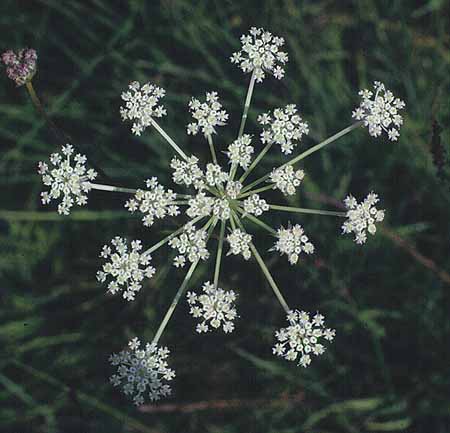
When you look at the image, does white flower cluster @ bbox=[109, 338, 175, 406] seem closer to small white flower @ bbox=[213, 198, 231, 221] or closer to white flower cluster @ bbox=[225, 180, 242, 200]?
small white flower @ bbox=[213, 198, 231, 221]

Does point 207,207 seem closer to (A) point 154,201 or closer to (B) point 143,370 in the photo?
(A) point 154,201

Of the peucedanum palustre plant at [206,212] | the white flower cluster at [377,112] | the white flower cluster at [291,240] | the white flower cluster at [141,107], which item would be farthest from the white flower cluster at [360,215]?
the white flower cluster at [141,107]

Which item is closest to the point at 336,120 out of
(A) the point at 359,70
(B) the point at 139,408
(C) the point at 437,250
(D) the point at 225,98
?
(A) the point at 359,70

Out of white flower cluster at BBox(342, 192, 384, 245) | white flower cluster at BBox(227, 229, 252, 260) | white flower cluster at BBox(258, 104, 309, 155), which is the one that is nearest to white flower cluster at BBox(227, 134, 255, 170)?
white flower cluster at BBox(258, 104, 309, 155)

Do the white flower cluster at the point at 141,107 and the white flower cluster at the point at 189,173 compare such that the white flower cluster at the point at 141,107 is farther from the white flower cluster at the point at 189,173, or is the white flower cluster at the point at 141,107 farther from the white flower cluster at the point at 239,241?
the white flower cluster at the point at 239,241

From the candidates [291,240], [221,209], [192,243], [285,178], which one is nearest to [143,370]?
[192,243]

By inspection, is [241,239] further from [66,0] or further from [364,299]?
[66,0]
